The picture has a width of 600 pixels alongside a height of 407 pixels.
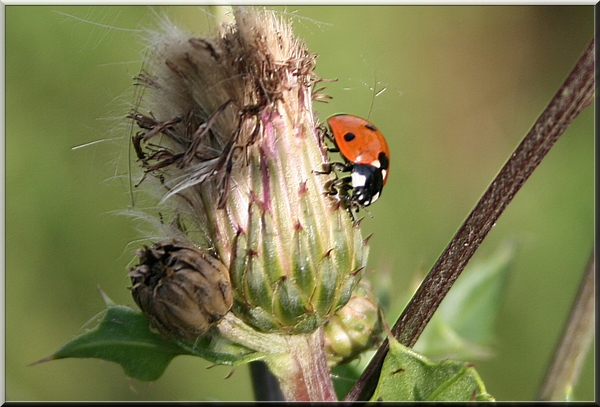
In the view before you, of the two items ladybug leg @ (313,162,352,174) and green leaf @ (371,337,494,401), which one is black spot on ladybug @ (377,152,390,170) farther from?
green leaf @ (371,337,494,401)

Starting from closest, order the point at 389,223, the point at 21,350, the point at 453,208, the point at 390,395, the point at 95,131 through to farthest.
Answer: the point at 390,395, the point at 95,131, the point at 21,350, the point at 389,223, the point at 453,208

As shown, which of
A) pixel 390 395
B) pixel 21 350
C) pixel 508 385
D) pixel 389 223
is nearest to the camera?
pixel 390 395

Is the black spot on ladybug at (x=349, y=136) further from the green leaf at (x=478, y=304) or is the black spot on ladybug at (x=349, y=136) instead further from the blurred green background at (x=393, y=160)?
the green leaf at (x=478, y=304)

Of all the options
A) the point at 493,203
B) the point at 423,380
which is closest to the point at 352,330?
the point at 423,380

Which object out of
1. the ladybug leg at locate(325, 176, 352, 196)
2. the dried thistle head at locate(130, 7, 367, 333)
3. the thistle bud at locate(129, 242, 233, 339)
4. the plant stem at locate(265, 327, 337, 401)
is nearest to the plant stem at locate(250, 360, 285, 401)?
Answer: the plant stem at locate(265, 327, 337, 401)

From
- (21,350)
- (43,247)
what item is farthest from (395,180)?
(21,350)

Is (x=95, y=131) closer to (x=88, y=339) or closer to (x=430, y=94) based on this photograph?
(x=88, y=339)
